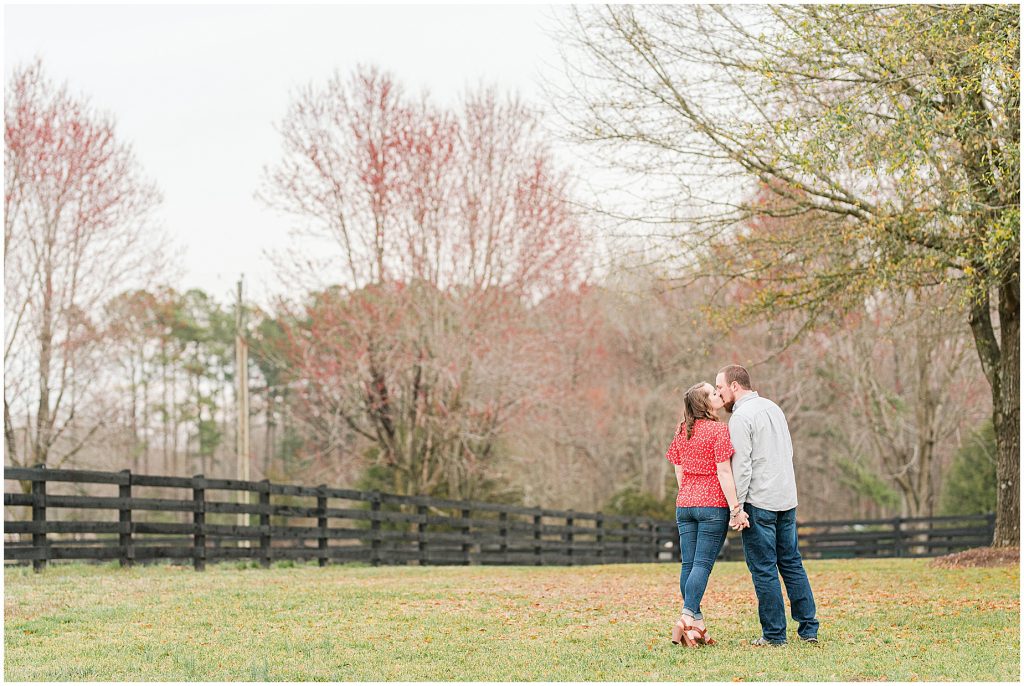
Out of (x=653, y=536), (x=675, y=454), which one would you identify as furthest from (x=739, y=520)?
(x=653, y=536)

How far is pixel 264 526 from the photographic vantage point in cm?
1328

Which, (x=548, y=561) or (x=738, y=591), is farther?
(x=548, y=561)

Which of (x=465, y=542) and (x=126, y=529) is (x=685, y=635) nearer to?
(x=126, y=529)

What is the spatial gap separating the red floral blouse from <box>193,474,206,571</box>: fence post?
7322mm

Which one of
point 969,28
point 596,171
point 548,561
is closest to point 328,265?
point 548,561

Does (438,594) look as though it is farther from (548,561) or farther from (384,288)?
(384,288)

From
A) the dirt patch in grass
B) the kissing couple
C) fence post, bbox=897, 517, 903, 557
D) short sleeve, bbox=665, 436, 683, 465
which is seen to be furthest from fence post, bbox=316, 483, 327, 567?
fence post, bbox=897, 517, 903, 557

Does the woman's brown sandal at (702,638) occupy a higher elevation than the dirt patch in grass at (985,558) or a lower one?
higher

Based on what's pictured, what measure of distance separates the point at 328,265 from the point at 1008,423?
1320 cm

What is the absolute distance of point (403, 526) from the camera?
2178 centimetres

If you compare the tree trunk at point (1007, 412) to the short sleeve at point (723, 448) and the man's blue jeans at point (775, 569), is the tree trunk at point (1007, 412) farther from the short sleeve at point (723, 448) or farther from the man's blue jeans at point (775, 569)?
the short sleeve at point (723, 448)

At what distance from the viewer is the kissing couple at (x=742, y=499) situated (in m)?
6.22

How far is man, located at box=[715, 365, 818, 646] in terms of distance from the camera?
6211 mm

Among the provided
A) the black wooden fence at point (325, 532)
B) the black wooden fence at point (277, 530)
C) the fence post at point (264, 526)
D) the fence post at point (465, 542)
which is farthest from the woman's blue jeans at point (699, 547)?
the fence post at point (465, 542)
